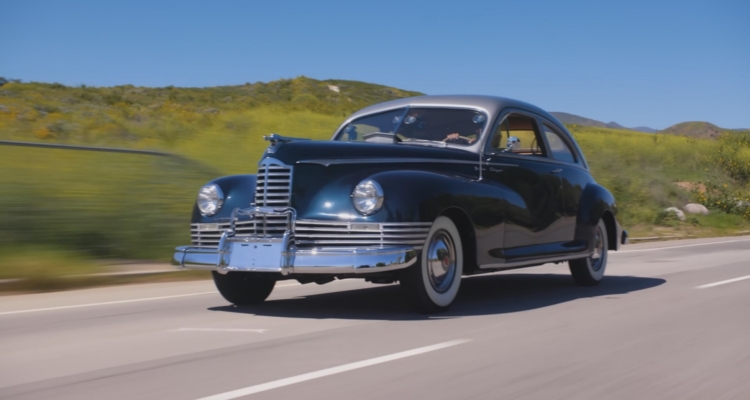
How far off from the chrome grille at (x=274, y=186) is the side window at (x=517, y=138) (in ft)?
6.77

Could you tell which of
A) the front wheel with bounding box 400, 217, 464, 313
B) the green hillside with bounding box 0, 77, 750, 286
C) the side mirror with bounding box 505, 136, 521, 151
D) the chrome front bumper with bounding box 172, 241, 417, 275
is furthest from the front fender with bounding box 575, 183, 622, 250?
the green hillside with bounding box 0, 77, 750, 286

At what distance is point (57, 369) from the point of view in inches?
208

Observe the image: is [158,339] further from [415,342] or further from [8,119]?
[8,119]

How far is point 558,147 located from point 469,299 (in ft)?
7.53

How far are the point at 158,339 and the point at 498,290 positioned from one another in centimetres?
415

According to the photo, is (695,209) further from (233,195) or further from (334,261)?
(334,261)

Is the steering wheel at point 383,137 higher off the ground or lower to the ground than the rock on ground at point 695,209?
higher

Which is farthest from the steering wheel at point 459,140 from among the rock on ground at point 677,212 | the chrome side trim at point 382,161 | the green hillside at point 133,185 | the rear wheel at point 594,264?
the rock on ground at point 677,212

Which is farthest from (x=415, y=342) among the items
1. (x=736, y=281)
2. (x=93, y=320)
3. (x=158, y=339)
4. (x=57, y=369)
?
(x=736, y=281)

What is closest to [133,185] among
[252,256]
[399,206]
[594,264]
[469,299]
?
[469,299]

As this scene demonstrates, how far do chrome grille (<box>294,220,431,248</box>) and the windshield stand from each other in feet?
5.36

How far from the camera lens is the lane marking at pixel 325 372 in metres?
4.58

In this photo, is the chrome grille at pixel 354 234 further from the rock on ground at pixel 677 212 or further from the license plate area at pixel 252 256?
the rock on ground at pixel 677 212

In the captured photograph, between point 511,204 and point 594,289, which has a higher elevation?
point 511,204
